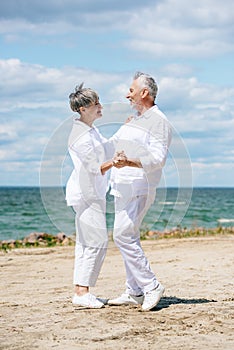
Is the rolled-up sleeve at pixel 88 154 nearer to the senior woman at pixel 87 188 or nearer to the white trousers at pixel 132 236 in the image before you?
the senior woman at pixel 87 188

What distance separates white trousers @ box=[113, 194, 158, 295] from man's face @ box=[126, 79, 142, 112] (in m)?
0.86

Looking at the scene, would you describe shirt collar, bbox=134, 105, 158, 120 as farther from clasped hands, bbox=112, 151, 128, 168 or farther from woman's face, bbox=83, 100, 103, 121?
clasped hands, bbox=112, 151, 128, 168

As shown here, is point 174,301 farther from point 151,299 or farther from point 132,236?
point 132,236

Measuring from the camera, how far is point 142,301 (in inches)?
285

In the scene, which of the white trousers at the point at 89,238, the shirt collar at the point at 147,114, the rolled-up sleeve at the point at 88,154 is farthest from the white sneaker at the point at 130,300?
the shirt collar at the point at 147,114

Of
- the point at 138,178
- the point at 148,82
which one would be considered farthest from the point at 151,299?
the point at 148,82

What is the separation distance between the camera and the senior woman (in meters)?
6.94

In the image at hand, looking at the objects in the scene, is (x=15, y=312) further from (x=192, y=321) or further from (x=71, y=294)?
(x=192, y=321)

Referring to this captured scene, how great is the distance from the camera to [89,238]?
23.4 ft

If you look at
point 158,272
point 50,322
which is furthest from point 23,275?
point 50,322

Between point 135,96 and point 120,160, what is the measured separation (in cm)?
72

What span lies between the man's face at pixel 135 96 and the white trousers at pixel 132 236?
0.86 meters

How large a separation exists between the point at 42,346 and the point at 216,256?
250 inches

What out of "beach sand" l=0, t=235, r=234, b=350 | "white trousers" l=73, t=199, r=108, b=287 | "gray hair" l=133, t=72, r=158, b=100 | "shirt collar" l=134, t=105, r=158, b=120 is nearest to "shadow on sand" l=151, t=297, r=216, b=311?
"beach sand" l=0, t=235, r=234, b=350
